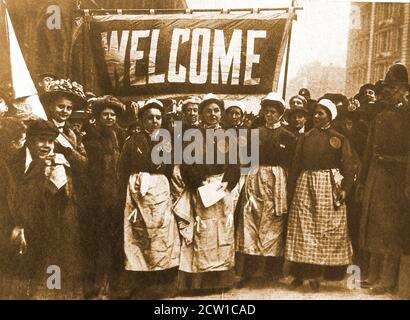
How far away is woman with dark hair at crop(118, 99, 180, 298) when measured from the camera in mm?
4133

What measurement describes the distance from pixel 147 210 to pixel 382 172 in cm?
185

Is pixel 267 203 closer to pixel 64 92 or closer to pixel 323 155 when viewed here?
pixel 323 155

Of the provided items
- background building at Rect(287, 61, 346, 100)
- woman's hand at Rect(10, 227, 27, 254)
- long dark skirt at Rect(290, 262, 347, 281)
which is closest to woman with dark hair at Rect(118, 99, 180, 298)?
woman's hand at Rect(10, 227, 27, 254)

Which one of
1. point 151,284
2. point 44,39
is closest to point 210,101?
point 44,39

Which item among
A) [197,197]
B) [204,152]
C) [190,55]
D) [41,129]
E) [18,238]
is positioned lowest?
[18,238]

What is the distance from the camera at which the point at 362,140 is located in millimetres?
4254

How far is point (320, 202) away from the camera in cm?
422

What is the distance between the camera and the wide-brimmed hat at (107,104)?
4.17m

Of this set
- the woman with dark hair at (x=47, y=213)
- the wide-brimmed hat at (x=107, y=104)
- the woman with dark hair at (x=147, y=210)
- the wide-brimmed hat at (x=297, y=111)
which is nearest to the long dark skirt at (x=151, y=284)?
the woman with dark hair at (x=147, y=210)

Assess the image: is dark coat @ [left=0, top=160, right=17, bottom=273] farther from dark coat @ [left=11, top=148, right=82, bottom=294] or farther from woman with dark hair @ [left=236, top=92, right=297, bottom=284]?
woman with dark hair @ [left=236, top=92, right=297, bottom=284]

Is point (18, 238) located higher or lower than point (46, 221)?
lower

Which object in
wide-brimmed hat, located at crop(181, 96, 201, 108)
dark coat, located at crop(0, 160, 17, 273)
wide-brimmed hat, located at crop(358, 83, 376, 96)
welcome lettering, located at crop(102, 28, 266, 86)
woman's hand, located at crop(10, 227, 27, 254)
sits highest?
welcome lettering, located at crop(102, 28, 266, 86)

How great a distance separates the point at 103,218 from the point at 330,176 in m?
1.78

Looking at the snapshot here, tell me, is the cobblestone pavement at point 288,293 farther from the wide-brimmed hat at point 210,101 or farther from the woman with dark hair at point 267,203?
the wide-brimmed hat at point 210,101
